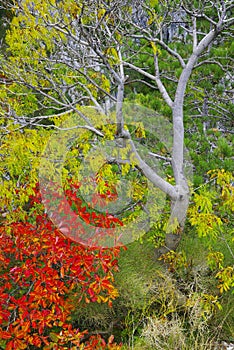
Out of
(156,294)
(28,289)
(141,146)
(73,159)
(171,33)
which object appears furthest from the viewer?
(171,33)

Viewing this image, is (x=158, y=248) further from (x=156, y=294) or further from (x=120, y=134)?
(x=120, y=134)

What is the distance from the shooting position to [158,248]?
365cm

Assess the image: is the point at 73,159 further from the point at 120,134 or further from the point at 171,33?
the point at 171,33

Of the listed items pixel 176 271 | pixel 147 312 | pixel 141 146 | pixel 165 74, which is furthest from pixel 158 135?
pixel 147 312

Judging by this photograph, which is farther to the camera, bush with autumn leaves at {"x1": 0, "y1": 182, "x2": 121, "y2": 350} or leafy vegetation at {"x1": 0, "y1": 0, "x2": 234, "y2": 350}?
leafy vegetation at {"x1": 0, "y1": 0, "x2": 234, "y2": 350}

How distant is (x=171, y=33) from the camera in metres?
5.36

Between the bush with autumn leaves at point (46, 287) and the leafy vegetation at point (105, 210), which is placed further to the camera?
the leafy vegetation at point (105, 210)

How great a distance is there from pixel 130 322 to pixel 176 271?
0.63 m

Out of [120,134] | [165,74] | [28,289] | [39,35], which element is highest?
[39,35]

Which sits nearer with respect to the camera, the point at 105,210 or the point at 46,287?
the point at 46,287

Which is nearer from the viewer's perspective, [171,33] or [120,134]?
[120,134]

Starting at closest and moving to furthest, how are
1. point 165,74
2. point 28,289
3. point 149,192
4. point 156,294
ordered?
1. point 28,289
2. point 156,294
3. point 149,192
4. point 165,74

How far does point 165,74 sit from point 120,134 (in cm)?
162

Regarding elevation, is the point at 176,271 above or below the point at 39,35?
below
